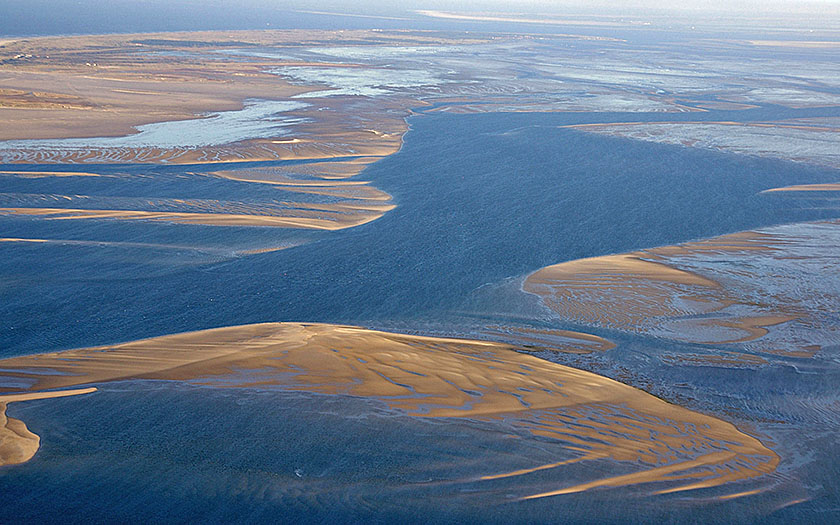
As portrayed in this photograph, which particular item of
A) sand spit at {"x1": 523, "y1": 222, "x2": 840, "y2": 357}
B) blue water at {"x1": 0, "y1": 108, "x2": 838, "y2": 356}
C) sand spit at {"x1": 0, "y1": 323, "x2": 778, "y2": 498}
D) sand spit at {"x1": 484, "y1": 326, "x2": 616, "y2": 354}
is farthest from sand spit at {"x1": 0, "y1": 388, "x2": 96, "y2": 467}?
sand spit at {"x1": 523, "y1": 222, "x2": 840, "y2": 357}

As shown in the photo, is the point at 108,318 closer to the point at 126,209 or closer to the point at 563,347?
the point at 126,209

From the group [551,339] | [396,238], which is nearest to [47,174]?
[396,238]

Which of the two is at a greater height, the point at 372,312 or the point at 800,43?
the point at 800,43

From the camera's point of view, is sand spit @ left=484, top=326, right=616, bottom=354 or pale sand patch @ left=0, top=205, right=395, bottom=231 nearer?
sand spit @ left=484, top=326, right=616, bottom=354

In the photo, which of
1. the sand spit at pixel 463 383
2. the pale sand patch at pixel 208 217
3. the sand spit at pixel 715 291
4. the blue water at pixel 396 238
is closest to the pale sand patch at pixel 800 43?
the blue water at pixel 396 238

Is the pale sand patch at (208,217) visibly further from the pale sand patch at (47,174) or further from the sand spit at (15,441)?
the sand spit at (15,441)

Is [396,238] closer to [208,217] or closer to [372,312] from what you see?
[372,312]

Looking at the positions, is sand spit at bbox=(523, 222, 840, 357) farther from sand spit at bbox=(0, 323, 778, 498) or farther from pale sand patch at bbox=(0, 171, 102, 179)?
→ pale sand patch at bbox=(0, 171, 102, 179)
